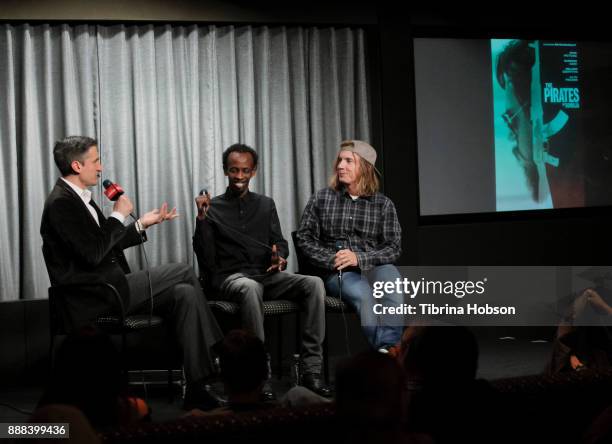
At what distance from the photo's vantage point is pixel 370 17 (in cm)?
561

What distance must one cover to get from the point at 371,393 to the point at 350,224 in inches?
130

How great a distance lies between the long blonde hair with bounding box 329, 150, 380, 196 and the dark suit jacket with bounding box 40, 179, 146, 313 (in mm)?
1345

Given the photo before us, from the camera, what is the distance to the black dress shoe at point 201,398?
4098 mm

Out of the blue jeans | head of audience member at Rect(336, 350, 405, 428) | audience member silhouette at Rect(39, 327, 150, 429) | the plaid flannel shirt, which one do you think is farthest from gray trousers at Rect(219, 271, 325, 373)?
head of audience member at Rect(336, 350, 405, 428)

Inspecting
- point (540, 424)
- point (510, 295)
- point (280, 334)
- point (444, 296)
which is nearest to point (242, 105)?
point (280, 334)

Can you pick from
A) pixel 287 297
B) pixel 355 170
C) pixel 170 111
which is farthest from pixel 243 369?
pixel 170 111

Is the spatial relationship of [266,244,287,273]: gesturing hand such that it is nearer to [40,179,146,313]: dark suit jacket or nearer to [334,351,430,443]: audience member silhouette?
[40,179,146,313]: dark suit jacket

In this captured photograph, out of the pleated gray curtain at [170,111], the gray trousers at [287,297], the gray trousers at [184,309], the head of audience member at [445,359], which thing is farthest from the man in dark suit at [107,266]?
the head of audience member at [445,359]

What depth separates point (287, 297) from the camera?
188 inches

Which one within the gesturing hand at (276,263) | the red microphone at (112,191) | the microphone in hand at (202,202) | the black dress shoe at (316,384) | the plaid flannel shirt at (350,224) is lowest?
the black dress shoe at (316,384)

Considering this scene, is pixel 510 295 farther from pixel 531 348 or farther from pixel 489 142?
pixel 489 142

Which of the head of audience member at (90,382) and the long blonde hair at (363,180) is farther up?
the long blonde hair at (363,180)

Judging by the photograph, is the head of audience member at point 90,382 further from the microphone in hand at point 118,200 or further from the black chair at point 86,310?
the microphone in hand at point 118,200

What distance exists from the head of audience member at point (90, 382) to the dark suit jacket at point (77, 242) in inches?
83.5
